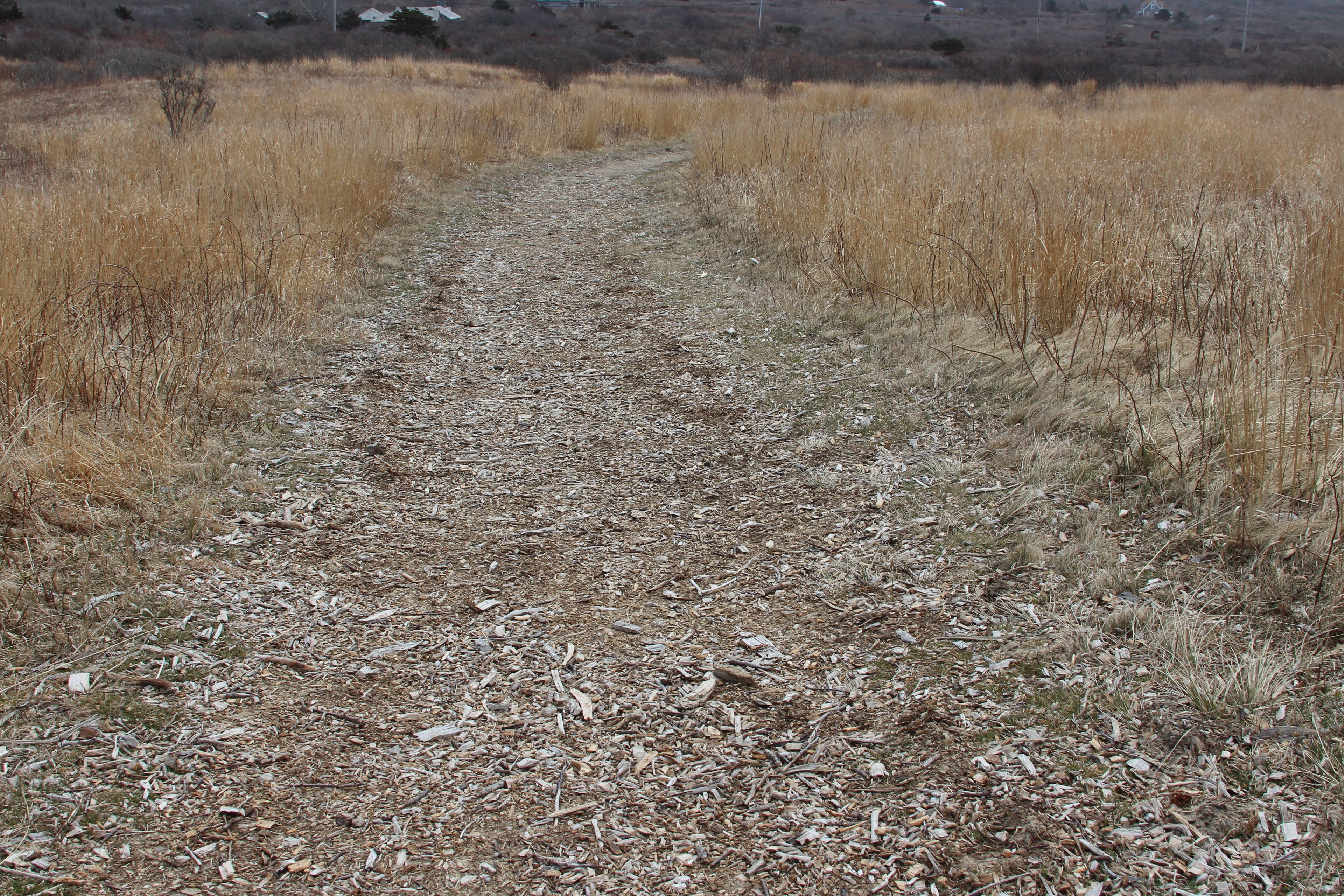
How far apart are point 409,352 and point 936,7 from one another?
95.1 metres

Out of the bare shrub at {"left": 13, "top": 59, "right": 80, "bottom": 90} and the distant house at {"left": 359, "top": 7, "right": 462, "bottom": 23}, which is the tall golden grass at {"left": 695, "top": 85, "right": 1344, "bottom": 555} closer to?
the bare shrub at {"left": 13, "top": 59, "right": 80, "bottom": 90}

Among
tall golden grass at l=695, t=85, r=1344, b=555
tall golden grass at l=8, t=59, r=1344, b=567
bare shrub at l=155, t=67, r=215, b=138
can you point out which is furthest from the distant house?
tall golden grass at l=695, t=85, r=1344, b=555

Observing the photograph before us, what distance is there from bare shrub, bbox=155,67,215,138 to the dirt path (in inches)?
319

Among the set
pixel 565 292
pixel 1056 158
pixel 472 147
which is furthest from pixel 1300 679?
pixel 472 147

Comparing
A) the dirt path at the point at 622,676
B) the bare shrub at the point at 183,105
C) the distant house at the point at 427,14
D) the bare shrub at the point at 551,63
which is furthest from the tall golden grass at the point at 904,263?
the distant house at the point at 427,14

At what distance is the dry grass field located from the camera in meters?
2.61

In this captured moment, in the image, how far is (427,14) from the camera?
184 ft

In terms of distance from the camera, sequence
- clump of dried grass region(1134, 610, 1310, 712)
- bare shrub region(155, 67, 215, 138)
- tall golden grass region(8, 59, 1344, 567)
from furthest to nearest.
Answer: bare shrub region(155, 67, 215, 138)
tall golden grass region(8, 59, 1344, 567)
clump of dried grass region(1134, 610, 1310, 712)

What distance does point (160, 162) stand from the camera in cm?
762

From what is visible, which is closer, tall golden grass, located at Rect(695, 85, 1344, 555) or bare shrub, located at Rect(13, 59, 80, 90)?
tall golden grass, located at Rect(695, 85, 1344, 555)

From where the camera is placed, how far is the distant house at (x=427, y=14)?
185 ft

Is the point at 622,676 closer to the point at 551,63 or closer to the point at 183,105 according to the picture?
the point at 183,105

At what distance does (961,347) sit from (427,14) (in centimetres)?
6156

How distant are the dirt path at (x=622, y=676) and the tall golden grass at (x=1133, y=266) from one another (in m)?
0.70
